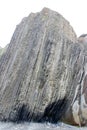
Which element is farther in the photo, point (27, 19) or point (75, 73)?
point (27, 19)

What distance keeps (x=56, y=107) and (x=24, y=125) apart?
95 centimetres

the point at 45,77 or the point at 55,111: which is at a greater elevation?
the point at 45,77

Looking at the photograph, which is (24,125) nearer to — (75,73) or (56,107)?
(56,107)

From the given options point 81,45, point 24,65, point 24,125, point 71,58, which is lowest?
point 24,125

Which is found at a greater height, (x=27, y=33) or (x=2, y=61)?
(x=27, y=33)

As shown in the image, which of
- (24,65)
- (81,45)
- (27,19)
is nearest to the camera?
(24,65)

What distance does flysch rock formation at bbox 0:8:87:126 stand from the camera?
22.2 feet

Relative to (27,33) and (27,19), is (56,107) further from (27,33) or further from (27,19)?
(27,19)

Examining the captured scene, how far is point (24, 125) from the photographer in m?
6.56

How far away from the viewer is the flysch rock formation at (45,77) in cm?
676

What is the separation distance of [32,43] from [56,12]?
1.45 metres

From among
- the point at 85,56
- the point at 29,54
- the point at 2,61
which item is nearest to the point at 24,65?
the point at 29,54

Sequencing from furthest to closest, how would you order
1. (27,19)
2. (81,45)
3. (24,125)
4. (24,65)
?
(27,19)
(81,45)
(24,65)
(24,125)

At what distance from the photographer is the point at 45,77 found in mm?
7023
